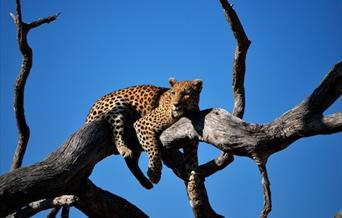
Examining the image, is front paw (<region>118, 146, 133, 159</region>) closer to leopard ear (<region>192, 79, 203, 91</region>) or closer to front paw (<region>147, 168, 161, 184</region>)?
front paw (<region>147, 168, 161, 184</region>)

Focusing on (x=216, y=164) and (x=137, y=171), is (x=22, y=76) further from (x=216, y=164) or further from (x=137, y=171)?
(x=216, y=164)

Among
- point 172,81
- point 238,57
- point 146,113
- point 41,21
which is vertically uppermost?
point 41,21

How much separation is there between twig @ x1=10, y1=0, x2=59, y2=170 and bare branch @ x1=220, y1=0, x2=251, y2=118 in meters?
2.52

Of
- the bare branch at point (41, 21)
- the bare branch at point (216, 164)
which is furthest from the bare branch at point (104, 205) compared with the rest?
the bare branch at point (41, 21)

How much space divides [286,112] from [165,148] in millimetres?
1803

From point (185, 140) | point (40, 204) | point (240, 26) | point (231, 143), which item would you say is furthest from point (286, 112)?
point (40, 204)

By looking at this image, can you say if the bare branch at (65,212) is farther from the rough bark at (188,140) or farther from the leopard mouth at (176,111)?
the leopard mouth at (176,111)

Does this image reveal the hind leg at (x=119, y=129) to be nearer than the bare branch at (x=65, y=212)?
Yes

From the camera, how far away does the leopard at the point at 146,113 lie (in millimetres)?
6609

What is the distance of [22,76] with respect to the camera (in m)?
7.74

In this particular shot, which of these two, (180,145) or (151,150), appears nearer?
(180,145)

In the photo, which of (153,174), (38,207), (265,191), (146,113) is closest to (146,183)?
(153,174)

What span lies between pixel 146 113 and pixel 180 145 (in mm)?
983

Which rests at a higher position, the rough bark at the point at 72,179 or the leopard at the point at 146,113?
the leopard at the point at 146,113
